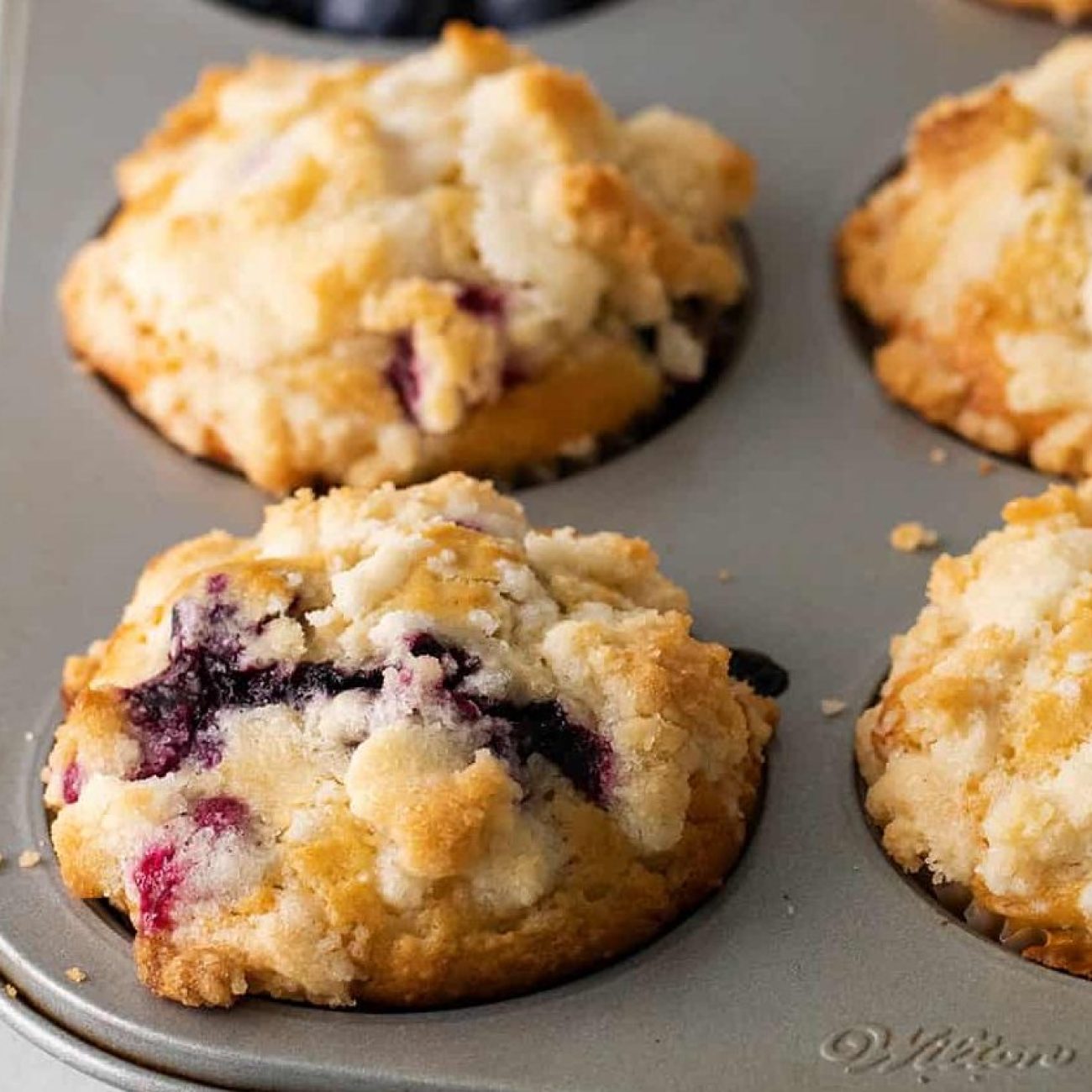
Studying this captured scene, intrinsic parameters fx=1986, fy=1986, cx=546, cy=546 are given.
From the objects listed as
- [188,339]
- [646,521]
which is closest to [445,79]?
[188,339]

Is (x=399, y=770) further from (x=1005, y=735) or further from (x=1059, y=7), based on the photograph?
(x=1059, y=7)

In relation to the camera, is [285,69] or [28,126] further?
[28,126]

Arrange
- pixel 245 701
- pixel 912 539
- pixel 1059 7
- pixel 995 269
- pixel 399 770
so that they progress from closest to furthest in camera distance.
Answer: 1. pixel 399 770
2. pixel 245 701
3. pixel 912 539
4. pixel 995 269
5. pixel 1059 7

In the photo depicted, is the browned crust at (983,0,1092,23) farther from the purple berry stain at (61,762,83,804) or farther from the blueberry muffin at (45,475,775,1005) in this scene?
the purple berry stain at (61,762,83,804)

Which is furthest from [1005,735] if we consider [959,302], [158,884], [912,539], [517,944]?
[158,884]

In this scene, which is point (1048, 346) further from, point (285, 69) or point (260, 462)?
point (285, 69)

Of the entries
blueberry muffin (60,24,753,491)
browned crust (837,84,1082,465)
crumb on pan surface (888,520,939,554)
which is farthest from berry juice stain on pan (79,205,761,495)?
crumb on pan surface (888,520,939,554)

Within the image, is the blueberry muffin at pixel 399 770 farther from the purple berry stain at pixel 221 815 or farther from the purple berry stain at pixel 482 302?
the purple berry stain at pixel 482 302

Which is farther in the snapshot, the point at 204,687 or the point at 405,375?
the point at 405,375
